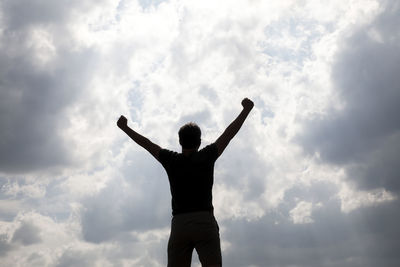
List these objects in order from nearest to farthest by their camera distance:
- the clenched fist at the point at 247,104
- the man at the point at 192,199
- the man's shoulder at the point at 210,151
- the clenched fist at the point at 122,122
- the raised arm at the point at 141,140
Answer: the man at the point at 192,199 → the man's shoulder at the point at 210,151 → the raised arm at the point at 141,140 → the clenched fist at the point at 247,104 → the clenched fist at the point at 122,122

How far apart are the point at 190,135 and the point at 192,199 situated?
1.04 m

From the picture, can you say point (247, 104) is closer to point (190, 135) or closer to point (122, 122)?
point (190, 135)

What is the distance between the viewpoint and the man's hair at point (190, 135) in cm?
706

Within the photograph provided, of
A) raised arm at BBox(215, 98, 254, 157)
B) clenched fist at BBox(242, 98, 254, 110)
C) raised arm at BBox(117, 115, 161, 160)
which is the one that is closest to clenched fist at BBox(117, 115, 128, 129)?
raised arm at BBox(117, 115, 161, 160)

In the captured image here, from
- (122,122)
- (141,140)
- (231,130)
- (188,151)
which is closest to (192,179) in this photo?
(188,151)

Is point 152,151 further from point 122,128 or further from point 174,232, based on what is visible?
point 174,232

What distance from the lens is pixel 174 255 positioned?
6.91 m

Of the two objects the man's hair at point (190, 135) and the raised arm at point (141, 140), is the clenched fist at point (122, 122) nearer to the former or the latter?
the raised arm at point (141, 140)

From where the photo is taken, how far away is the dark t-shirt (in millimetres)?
6895

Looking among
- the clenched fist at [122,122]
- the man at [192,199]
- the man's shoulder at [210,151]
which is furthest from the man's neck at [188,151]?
the clenched fist at [122,122]

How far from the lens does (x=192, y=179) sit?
22.7 ft

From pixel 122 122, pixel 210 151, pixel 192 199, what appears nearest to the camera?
pixel 192 199

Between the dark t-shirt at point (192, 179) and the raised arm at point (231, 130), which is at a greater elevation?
the raised arm at point (231, 130)

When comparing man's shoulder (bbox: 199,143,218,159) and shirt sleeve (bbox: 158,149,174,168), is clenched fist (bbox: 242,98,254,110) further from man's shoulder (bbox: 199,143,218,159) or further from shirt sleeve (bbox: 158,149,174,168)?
shirt sleeve (bbox: 158,149,174,168)
